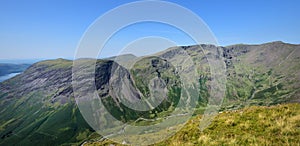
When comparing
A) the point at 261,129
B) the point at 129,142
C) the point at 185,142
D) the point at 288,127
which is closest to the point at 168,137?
the point at 185,142

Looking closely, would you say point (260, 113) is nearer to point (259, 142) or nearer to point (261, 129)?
point (261, 129)

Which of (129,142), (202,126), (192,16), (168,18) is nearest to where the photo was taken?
(192,16)

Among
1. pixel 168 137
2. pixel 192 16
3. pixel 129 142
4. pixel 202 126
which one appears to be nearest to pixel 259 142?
pixel 202 126

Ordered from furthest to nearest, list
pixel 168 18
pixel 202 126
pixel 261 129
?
1. pixel 202 126
2. pixel 261 129
3. pixel 168 18

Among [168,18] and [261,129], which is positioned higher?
[168,18]

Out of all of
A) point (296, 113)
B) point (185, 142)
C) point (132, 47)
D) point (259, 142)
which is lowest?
point (185, 142)

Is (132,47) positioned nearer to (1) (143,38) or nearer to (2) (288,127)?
(1) (143,38)

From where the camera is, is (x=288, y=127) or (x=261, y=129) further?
(x=261, y=129)
